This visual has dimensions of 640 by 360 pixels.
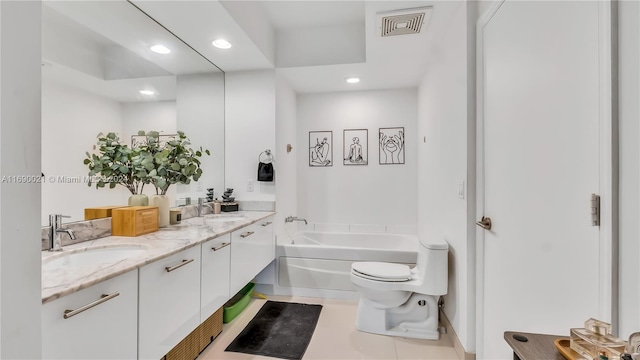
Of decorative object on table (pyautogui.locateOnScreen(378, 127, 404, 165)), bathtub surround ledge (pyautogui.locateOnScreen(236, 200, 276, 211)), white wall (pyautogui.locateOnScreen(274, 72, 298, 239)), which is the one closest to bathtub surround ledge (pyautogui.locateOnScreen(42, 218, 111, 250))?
bathtub surround ledge (pyautogui.locateOnScreen(236, 200, 276, 211))

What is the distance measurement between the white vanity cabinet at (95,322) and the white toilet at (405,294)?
151 cm

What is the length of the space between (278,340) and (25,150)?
78.8 inches

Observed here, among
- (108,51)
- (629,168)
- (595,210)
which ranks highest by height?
(108,51)

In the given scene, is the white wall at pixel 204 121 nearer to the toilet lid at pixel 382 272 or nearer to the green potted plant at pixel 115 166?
the green potted plant at pixel 115 166

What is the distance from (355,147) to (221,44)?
190 centimetres

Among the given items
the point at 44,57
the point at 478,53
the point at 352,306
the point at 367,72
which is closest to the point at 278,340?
the point at 352,306

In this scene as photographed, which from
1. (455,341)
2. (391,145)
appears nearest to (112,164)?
(455,341)

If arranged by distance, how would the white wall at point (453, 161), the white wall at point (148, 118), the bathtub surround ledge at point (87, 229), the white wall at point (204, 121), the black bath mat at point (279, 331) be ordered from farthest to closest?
the white wall at point (204, 121), the black bath mat at point (279, 331), the white wall at point (148, 118), the white wall at point (453, 161), the bathtub surround ledge at point (87, 229)

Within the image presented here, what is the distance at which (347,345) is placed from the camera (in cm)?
199

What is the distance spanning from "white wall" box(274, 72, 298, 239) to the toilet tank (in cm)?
150

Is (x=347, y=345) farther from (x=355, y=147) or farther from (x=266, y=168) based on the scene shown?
(x=355, y=147)

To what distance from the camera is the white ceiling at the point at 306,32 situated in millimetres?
1869

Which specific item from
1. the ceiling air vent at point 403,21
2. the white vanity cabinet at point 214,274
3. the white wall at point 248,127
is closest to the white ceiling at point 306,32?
the ceiling air vent at point 403,21

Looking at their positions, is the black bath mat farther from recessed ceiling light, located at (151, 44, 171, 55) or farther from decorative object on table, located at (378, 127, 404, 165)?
recessed ceiling light, located at (151, 44, 171, 55)
